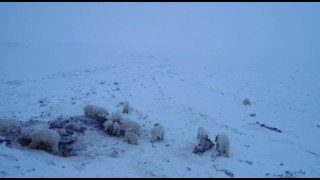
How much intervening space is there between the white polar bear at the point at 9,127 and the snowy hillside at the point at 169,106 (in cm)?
178

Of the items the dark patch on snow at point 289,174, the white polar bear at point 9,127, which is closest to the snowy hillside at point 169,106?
the dark patch on snow at point 289,174

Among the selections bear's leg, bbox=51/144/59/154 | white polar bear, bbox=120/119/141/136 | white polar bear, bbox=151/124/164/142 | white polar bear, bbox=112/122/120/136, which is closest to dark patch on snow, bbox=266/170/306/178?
white polar bear, bbox=151/124/164/142

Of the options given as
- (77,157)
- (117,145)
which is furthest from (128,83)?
(77,157)

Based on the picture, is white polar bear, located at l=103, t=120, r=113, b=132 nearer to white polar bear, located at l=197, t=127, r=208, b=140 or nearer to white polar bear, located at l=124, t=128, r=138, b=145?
white polar bear, located at l=124, t=128, r=138, b=145

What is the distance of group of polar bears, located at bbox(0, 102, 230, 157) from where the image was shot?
12523 mm

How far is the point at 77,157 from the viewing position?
12250mm

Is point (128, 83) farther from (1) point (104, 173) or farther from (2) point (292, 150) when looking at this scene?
(1) point (104, 173)

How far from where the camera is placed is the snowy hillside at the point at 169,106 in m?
12.4

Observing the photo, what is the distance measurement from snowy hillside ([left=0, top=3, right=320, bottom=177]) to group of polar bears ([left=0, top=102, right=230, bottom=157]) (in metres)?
0.35

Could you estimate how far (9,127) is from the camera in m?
13.6

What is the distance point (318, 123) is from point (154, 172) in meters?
13.2

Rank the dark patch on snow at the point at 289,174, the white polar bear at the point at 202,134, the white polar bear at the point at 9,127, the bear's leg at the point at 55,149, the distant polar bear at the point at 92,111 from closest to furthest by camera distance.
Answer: the bear's leg at the point at 55,149
the dark patch on snow at the point at 289,174
the white polar bear at the point at 9,127
the white polar bear at the point at 202,134
the distant polar bear at the point at 92,111

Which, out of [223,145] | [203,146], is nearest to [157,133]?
[203,146]

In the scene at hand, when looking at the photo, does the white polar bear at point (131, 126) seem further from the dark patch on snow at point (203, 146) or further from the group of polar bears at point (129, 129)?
the dark patch on snow at point (203, 146)
